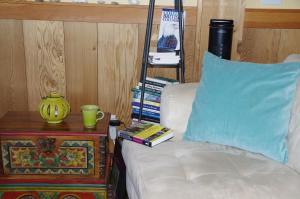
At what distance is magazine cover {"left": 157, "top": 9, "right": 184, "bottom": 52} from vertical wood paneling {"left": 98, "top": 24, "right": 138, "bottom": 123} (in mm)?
155

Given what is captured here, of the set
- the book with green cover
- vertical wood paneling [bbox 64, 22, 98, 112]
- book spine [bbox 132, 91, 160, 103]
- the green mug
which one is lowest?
the book with green cover

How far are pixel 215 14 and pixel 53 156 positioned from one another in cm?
127

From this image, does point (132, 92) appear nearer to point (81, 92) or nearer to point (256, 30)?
point (81, 92)

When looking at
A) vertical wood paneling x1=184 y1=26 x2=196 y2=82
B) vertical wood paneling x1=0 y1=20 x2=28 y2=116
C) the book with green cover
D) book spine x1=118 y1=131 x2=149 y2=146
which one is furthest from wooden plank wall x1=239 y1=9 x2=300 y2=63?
vertical wood paneling x1=0 y1=20 x2=28 y2=116

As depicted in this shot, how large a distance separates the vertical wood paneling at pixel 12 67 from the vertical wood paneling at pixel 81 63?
0.27m

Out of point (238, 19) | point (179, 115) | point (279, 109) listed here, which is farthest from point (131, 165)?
point (238, 19)

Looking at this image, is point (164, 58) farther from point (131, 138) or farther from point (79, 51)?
point (131, 138)

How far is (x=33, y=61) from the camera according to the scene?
6.67ft

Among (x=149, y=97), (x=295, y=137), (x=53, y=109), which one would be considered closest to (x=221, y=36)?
(x=149, y=97)

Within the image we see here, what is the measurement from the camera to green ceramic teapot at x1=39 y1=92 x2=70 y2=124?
169cm

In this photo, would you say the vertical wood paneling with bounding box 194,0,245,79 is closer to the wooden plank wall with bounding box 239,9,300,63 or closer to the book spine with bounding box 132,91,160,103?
the wooden plank wall with bounding box 239,9,300,63

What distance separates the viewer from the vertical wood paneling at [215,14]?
206 cm

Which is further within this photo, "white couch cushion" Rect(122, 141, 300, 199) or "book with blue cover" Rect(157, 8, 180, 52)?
"book with blue cover" Rect(157, 8, 180, 52)

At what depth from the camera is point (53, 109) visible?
169 cm
